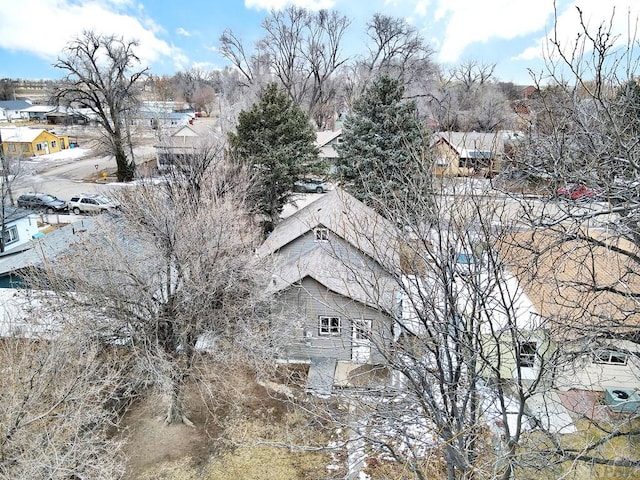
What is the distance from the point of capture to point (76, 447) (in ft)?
22.6

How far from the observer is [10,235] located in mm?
21703

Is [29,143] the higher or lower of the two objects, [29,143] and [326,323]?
the higher

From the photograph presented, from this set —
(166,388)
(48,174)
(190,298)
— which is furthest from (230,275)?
(48,174)

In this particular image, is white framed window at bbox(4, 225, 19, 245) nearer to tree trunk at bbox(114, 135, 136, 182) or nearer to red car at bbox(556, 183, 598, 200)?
tree trunk at bbox(114, 135, 136, 182)

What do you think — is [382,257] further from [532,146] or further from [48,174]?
[48,174]

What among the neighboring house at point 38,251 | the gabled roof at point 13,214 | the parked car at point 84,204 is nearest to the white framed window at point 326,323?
the neighboring house at point 38,251

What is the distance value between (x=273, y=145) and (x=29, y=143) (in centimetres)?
3437

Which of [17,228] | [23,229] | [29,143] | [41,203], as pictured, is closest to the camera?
[17,228]

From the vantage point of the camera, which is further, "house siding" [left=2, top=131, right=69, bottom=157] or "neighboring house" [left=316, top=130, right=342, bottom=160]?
"house siding" [left=2, top=131, right=69, bottom=157]

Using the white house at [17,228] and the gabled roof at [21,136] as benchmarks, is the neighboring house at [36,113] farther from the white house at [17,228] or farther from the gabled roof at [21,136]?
the white house at [17,228]

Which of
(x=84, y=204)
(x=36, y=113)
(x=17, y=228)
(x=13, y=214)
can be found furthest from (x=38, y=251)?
(x=36, y=113)

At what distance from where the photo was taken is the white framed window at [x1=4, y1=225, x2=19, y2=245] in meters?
21.4

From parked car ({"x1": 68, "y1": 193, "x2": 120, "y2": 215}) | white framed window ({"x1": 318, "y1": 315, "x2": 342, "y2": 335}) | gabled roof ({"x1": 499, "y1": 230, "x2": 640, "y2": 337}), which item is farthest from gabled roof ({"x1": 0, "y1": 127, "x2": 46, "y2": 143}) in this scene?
gabled roof ({"x1": 499, "y1": 230, "x2": 640, "y2": 337})

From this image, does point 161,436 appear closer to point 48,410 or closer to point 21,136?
point 48,410
